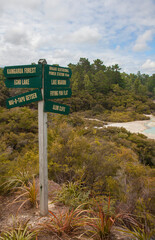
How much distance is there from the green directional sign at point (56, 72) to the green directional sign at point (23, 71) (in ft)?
0.35

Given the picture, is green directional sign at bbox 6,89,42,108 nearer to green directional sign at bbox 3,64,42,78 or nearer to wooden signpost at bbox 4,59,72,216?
wooden signpost at bbox 4,59,72,216

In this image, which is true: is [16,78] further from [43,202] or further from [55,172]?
[55,172]

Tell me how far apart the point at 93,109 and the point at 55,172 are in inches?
1196

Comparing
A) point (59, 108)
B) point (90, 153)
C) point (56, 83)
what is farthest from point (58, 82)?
point (90, 153)

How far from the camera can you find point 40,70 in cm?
259

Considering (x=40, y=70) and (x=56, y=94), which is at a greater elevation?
(x=40, y=70)

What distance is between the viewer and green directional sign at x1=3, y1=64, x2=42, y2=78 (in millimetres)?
2590

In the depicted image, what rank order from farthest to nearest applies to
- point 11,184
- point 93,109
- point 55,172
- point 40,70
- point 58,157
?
point 93,109
point 58,157
point 55,172
point 11,184
point 40,70

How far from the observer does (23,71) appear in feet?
8.57

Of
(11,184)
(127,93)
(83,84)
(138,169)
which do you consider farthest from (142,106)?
(11,184)

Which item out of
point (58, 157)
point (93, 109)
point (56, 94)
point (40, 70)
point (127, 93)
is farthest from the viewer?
point (127, 93)

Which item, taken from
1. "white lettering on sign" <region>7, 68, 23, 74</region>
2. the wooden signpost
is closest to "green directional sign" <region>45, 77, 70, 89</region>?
Answer: the wooden signpost

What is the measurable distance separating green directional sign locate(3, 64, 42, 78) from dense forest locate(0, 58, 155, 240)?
7.34 feet

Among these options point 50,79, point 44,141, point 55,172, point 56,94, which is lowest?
point 55,172
